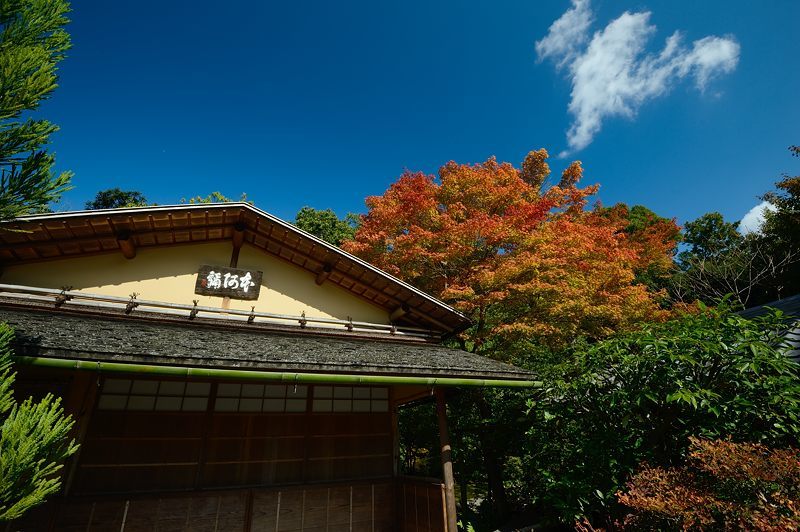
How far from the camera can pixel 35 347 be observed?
421cm

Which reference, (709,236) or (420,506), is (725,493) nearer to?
(420,506)

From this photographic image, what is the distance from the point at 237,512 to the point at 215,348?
3114 millimetres

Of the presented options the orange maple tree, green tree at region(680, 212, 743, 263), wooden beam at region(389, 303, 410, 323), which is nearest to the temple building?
wooden beam at region(389, 303, 410, 323)

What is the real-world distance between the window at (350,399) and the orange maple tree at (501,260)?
4.26 meters

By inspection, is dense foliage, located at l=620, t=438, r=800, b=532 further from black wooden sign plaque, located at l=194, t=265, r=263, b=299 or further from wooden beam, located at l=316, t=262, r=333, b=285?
black wooden sign plaque, located at l=194, t=265, r=263, b=299

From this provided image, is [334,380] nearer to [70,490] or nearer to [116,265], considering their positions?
[70,490]

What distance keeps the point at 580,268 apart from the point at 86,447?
1270cm

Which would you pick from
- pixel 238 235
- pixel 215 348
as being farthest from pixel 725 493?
pixel 238 235

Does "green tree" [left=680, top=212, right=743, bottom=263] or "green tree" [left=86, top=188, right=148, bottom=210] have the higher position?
"green tree" [left=86, top=188, right=148, bottom=210]

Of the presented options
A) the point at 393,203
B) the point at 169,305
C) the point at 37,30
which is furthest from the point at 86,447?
the point at 393,203

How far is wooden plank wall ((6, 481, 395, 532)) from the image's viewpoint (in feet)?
18.0

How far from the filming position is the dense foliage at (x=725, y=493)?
11.6ft

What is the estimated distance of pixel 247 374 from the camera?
4887mm

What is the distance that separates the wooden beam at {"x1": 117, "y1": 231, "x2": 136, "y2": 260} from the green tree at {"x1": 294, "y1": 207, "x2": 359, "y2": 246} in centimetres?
2011
